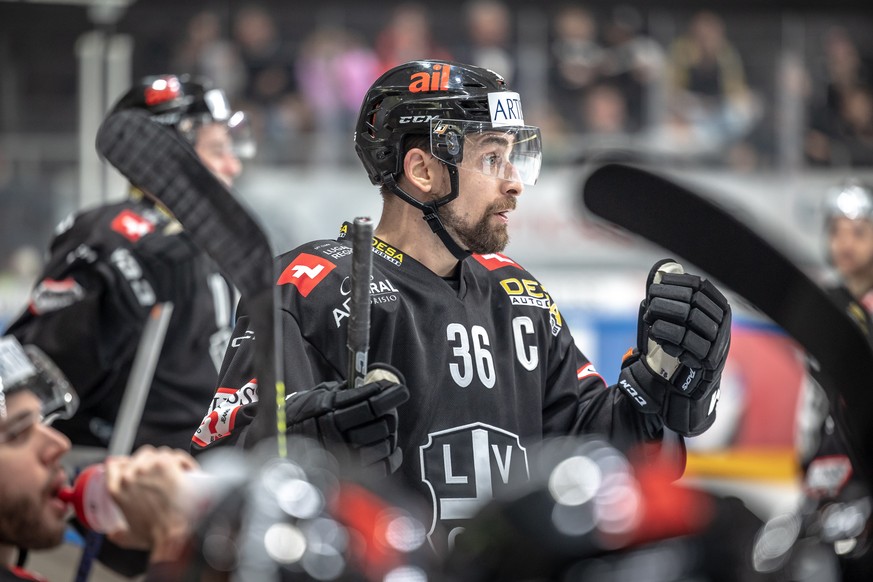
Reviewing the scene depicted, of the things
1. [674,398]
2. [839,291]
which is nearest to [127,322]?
[674,398]

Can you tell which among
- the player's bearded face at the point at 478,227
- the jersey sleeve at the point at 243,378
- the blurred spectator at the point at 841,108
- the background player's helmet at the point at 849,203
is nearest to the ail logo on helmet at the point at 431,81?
the player's bearded face at the point at 478,227

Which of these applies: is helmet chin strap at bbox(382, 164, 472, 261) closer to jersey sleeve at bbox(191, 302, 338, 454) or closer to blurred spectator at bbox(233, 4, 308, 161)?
jersey sleeve at bbox(191, 302, 338, 454)

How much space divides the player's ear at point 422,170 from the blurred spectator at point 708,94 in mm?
5162

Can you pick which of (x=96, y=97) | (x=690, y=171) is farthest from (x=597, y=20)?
(x=96, y=97)

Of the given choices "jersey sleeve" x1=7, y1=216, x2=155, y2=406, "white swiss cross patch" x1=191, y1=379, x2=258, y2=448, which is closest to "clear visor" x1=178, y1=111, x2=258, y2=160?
"jersey sleeve" x1=7, y1=216, x2=155, y2=406

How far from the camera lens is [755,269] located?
1.70 meters

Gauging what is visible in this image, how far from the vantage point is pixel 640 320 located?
236 cm

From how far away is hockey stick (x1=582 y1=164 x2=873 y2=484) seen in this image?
1.52 meters

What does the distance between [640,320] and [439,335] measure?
0.39m

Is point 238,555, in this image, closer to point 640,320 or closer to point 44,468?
point 44,468

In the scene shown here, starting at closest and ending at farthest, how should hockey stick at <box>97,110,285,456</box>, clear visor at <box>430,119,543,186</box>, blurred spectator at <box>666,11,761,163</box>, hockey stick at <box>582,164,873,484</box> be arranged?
hockey stick at <box>582,164,873,484</box>, hockey stick at <box>97,110,285,456</box>, clear visor at <box>430,119,543,186</box>, blurred spectator at <box>666,11,761,163</box>

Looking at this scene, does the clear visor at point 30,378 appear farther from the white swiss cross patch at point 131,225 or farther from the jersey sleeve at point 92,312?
the white swiss cross patch at point 131,225

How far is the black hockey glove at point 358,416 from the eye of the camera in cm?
186

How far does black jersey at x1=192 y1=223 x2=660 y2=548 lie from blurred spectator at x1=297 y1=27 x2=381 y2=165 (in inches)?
202
